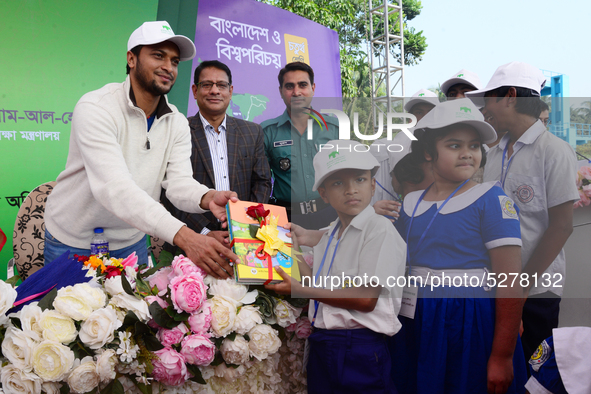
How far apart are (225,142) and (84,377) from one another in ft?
6.48

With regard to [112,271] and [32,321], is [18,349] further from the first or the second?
[112,271]

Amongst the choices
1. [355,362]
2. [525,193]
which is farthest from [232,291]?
[525,193]

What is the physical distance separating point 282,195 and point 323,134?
143 cm

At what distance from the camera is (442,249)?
1187 millimetres

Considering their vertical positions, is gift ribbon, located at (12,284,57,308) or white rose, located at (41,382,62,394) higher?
gift ribbon, located at (12,284,57,308)

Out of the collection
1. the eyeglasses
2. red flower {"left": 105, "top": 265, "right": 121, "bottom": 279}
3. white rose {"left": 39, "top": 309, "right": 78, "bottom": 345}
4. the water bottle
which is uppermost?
the eyeglasses

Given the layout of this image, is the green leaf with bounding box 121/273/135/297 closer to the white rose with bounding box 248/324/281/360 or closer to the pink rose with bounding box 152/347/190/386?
the pink rose with bounding box 152/347/190/386

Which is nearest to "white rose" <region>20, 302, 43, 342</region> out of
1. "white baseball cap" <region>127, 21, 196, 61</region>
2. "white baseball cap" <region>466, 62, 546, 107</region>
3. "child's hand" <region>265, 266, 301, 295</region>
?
"child's hand" <region>265, 266, 301, 295</region>

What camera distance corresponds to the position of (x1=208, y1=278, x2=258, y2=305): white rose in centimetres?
126

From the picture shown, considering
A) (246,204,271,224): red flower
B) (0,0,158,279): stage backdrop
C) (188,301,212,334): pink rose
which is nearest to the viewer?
(188,301,212,334): pink rose

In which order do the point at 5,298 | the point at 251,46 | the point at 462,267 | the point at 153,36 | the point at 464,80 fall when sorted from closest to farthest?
the point at 5,298, the point at 462,267, the point at 153,36, the point at 464,80, the point at 251,46

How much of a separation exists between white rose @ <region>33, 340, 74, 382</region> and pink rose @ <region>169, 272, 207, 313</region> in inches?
11.1

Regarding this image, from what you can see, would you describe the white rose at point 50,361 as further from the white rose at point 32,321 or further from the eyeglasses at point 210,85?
the eyeglasses at point 210,85

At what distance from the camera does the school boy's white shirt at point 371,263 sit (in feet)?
3.92
